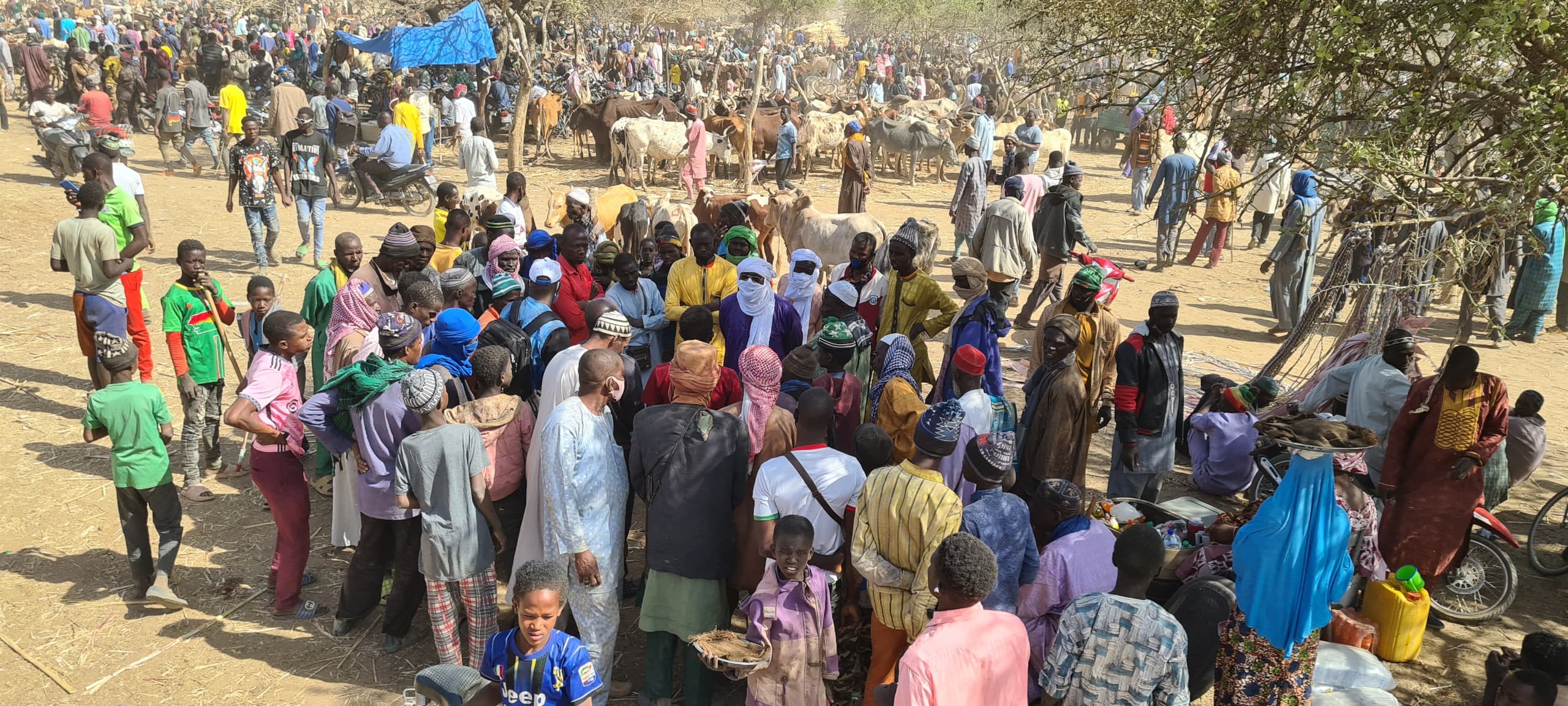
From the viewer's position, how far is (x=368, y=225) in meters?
14.4

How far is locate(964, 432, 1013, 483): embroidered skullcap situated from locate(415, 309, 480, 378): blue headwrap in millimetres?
2723

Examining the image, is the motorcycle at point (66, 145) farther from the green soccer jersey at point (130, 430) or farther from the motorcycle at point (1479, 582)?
the motorcycle at point (1479, 582)

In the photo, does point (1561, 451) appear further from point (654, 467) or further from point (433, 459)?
point (433, 459)

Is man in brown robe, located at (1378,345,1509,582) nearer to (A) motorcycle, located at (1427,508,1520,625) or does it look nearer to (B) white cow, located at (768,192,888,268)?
(A) motorcycle, located at (1427,508,1520,625)

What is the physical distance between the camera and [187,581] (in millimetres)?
5551

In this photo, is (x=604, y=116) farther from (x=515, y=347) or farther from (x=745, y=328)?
(x=515, y=347)

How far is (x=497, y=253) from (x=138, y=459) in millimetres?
2430

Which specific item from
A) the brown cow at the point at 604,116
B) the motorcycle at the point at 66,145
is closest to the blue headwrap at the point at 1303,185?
the brown cow at the point at 604,116

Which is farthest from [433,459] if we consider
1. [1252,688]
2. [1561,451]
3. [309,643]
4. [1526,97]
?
[1561,451]

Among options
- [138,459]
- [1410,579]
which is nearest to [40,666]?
[138,459]

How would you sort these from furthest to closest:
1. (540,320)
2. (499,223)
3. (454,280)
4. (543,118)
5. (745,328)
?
1. (543,118)
2. (499,223)
3. (745,328)
4. (454,280)
5. (540,320)

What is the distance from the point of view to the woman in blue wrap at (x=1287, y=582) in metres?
3.88

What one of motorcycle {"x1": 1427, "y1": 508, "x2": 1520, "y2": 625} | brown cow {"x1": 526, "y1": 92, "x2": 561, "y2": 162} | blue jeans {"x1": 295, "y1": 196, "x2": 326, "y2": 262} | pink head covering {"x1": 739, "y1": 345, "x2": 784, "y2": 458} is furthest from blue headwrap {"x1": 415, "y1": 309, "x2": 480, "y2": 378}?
brown cow {"x1": 526, "y1": 92, "x2": 561, "y2": 162}

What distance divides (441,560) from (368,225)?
1113 centimetres
